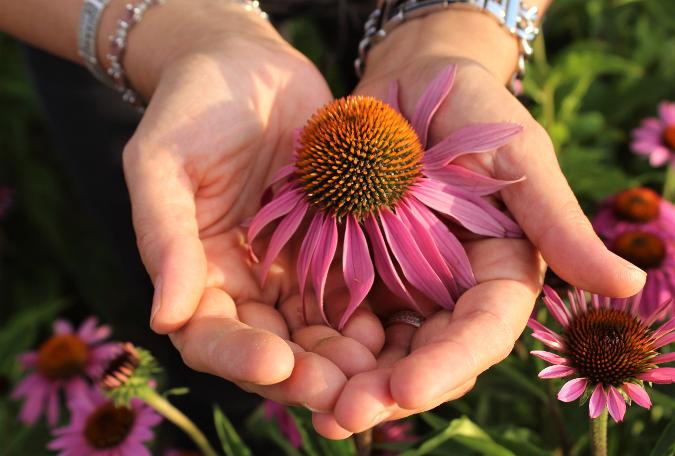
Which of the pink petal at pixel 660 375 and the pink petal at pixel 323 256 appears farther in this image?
the pink petal at pixel 323 256

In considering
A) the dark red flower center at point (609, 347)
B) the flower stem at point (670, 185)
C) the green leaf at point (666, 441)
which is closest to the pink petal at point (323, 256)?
the dark red flower center at point (609, 347)

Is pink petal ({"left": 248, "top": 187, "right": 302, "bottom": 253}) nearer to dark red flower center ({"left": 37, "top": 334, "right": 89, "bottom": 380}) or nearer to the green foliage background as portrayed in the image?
the green foliage background

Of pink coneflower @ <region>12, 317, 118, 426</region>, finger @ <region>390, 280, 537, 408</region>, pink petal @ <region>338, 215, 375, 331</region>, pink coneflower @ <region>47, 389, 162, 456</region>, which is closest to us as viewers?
finger @ <region>390, 280, 537, 408</region>

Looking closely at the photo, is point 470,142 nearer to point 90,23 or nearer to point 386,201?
point 386,201

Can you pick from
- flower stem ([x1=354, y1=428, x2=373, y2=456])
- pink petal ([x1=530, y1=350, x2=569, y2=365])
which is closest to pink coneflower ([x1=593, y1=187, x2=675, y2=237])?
pink petal ([x1=530, y1=350, x2=569, y2=365])

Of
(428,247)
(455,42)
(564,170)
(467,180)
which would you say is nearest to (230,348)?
(428,247)

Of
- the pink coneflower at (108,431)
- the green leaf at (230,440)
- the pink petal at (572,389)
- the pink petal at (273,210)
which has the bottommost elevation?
the pink coneflower at (108,431)

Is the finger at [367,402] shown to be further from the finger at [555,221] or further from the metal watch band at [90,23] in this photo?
the metal watch band at [90,23]

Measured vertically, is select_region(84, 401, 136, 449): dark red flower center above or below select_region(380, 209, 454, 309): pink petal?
below
